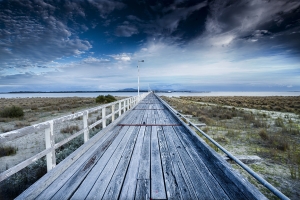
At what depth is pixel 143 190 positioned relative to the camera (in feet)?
8.71

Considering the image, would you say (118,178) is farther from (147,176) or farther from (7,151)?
(7,151)

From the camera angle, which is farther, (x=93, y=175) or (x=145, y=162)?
(x=145, y=162)

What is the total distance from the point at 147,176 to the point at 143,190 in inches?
17.1

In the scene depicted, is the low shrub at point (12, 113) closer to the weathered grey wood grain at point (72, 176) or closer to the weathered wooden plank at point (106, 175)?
the weathered grey wood grain at point (72, 176)

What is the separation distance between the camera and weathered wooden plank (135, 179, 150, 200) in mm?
2480

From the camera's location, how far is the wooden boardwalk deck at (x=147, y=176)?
8.32ft

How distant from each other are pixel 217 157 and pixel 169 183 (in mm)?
1308

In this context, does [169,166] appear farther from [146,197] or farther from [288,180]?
[288,180]

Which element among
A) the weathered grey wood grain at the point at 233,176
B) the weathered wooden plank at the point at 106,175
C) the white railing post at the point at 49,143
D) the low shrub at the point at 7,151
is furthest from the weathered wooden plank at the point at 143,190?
the low shrub at the point at 7,151

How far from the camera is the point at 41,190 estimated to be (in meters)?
2.62

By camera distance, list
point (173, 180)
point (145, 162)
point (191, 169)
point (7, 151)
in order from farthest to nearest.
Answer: point (7, 151), point (145, 162), point (191, 169), point (173, 180)

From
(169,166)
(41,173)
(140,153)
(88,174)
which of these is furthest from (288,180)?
(41,173)

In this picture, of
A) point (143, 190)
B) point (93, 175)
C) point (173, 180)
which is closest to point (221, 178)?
point (173, 180)

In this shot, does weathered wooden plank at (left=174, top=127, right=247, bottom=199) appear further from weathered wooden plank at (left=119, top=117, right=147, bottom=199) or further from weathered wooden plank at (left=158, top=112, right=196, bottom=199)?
weathered wooden plank at (left=119, top=117, right=147, bottom=199)
